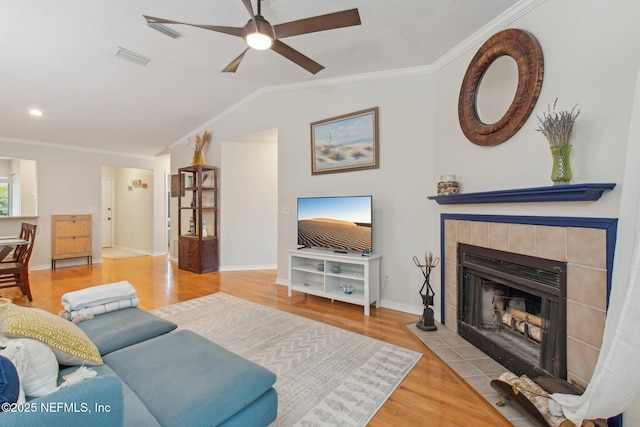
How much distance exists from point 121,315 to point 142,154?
20.9 feet

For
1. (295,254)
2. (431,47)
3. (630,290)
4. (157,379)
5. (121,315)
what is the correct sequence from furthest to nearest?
(295,254) → (431,47) → (121,315) → (157,379) → (630,290)

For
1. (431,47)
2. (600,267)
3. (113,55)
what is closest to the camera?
(600,267)

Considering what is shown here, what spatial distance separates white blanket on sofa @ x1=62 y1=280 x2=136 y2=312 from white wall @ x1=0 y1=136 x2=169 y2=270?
5.12 meters

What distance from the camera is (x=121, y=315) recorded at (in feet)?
6.75

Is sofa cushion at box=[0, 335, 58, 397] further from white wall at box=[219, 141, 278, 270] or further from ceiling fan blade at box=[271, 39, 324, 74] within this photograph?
white wall at box=[219, 141, 278, 270]

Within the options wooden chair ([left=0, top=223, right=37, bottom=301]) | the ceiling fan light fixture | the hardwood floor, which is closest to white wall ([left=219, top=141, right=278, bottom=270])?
the hardwood floor

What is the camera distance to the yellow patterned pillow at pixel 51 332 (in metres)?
1.18

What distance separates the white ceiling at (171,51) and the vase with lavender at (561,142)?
1033 millimetres

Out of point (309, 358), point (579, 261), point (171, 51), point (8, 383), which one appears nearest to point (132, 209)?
point (171, 51)

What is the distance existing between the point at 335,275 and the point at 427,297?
106 cm

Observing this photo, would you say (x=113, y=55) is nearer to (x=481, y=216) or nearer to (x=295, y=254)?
(x=295, y=254)

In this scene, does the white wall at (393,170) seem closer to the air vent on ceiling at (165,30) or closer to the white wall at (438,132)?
the white wall at (438,132)

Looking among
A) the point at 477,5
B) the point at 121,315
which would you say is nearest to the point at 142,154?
the point at 121,315

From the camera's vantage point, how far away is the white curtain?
1125 mm
